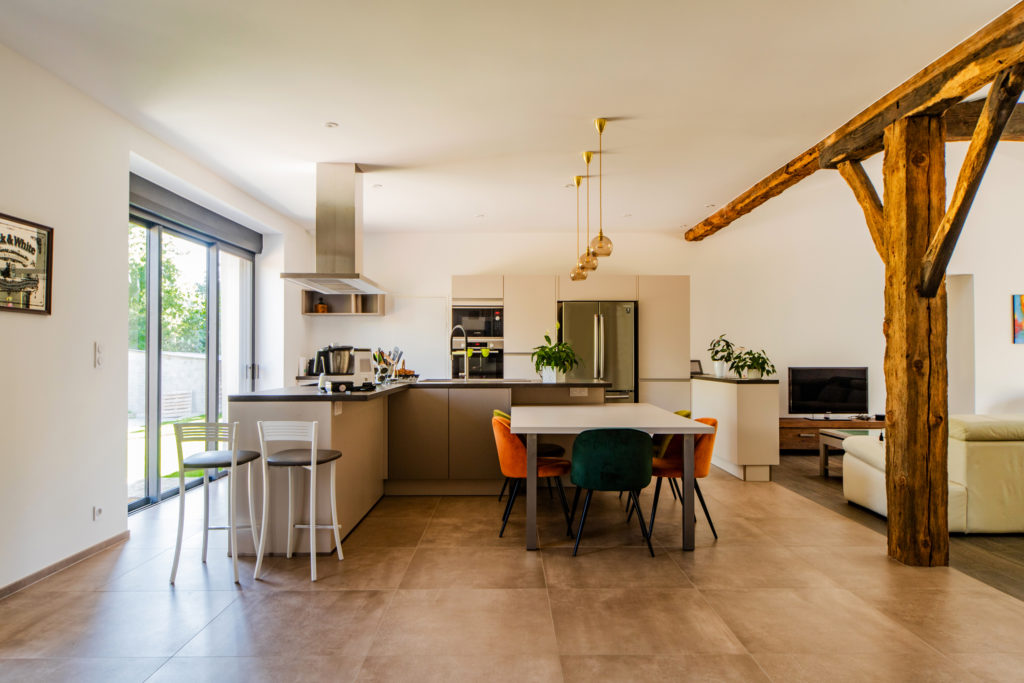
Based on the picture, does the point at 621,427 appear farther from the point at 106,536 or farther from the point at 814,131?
the point at 106,536

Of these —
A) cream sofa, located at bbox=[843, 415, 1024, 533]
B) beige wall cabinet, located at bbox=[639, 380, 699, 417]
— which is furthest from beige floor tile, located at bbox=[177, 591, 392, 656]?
beige wall cabinet, located at bbox=[639, 380, 699, 417]

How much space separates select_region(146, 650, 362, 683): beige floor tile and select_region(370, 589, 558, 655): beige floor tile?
17 centimetres

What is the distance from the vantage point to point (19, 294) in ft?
9.68

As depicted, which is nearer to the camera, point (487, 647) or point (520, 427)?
point (487, 647)

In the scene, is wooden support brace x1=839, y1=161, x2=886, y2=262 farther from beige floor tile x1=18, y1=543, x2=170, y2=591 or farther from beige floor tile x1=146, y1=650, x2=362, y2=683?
beige floor tile x1=18, y1=543, x2=170, y2=591

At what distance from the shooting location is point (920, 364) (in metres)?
3.19

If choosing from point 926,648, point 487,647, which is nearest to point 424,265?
point 487,647

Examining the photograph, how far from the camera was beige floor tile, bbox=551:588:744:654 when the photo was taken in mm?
2276

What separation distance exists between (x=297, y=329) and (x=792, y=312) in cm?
645

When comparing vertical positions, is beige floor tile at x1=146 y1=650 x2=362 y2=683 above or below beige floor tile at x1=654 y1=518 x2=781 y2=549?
above

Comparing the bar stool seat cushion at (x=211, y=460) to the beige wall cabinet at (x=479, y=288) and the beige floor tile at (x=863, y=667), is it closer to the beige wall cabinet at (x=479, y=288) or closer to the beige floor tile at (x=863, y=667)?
the beige floor tile at (x=863, y=667)

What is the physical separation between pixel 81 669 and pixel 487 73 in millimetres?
3330

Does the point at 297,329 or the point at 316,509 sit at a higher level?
the point at 297,329

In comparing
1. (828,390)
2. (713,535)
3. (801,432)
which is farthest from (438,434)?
(828,390)
